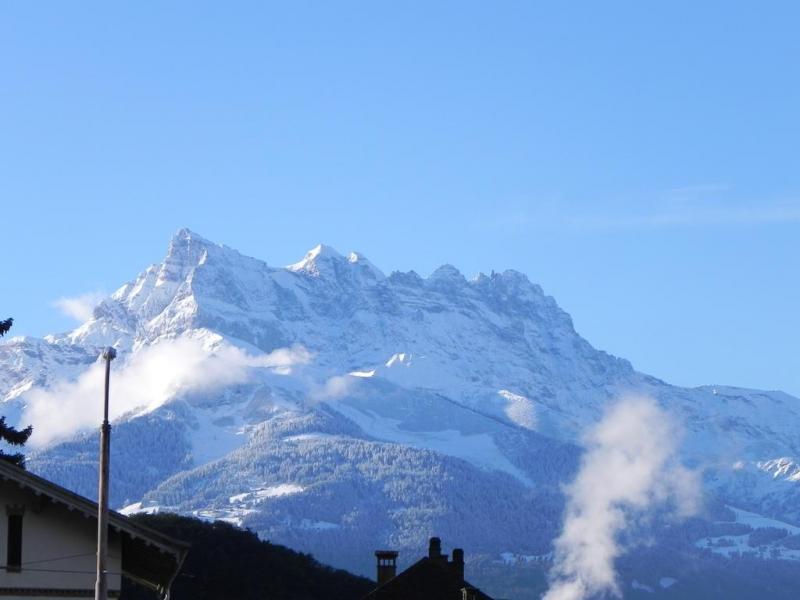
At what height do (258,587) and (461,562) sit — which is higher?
(258,587)

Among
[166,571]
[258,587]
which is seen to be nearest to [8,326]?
[166,571]

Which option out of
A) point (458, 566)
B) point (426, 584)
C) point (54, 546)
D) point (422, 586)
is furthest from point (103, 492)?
point (458, 566)

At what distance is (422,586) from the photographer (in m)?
71.9

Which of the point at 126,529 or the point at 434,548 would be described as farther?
the point at 434,548

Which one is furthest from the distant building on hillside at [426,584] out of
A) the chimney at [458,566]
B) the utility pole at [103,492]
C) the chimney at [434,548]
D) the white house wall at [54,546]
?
the utility pole at [103,492]

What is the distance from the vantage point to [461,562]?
76125 mm

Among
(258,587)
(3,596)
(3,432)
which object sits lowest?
→ (3,596)

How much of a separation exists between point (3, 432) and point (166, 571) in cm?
756

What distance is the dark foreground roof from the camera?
71.6 metres

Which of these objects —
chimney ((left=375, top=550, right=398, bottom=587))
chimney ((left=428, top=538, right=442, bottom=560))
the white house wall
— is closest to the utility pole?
the white house wall

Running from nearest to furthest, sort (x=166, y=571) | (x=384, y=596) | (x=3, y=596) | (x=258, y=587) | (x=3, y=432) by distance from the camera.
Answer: (x=3, y=596) → (x=166, y=571) → (x=3, y=432) → (x=384, y=596) → (x=258, y=587)

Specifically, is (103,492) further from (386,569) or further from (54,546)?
(386,569)

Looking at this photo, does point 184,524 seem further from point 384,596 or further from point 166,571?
point 166,571

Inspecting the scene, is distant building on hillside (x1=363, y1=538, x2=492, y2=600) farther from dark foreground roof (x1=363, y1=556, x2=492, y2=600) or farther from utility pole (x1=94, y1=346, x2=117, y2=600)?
utility pole (x1=94, y1=346, x2=117, y2=600)
